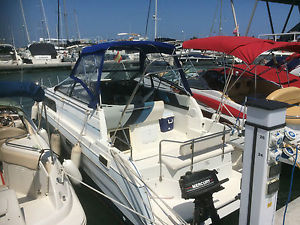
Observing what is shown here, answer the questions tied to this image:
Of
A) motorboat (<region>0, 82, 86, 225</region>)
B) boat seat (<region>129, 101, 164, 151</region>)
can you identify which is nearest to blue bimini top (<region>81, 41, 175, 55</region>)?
boat seat (<region>129, 101, 164, 151</region>)

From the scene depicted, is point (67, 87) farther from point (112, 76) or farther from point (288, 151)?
point (288, 151)

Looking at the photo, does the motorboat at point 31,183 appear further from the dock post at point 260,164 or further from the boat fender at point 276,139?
the boat fender at point 276,139

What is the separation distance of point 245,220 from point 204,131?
241cm

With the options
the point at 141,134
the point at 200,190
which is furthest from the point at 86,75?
the point at 200,190

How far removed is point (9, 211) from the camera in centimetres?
240

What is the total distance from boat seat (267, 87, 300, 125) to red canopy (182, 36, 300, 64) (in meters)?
0.95

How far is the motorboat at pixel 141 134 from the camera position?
3.35m

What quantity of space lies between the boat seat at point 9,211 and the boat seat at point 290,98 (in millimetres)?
4777

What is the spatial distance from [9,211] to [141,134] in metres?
2.82

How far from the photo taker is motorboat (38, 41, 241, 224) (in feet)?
11.0

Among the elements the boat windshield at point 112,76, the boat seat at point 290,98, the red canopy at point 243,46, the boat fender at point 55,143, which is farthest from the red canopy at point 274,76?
the boat fender at point 55,143

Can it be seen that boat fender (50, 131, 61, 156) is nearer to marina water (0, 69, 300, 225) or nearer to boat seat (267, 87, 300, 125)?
marina water (0, 69, 300, 225)

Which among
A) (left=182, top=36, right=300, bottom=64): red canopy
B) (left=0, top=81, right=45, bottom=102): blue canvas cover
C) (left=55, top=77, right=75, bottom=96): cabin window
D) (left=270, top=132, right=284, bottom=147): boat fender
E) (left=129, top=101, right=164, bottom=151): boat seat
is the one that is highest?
(left=182, top=36, right=300, bottom=64): red canopy

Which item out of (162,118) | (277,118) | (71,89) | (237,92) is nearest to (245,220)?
(277,118)
